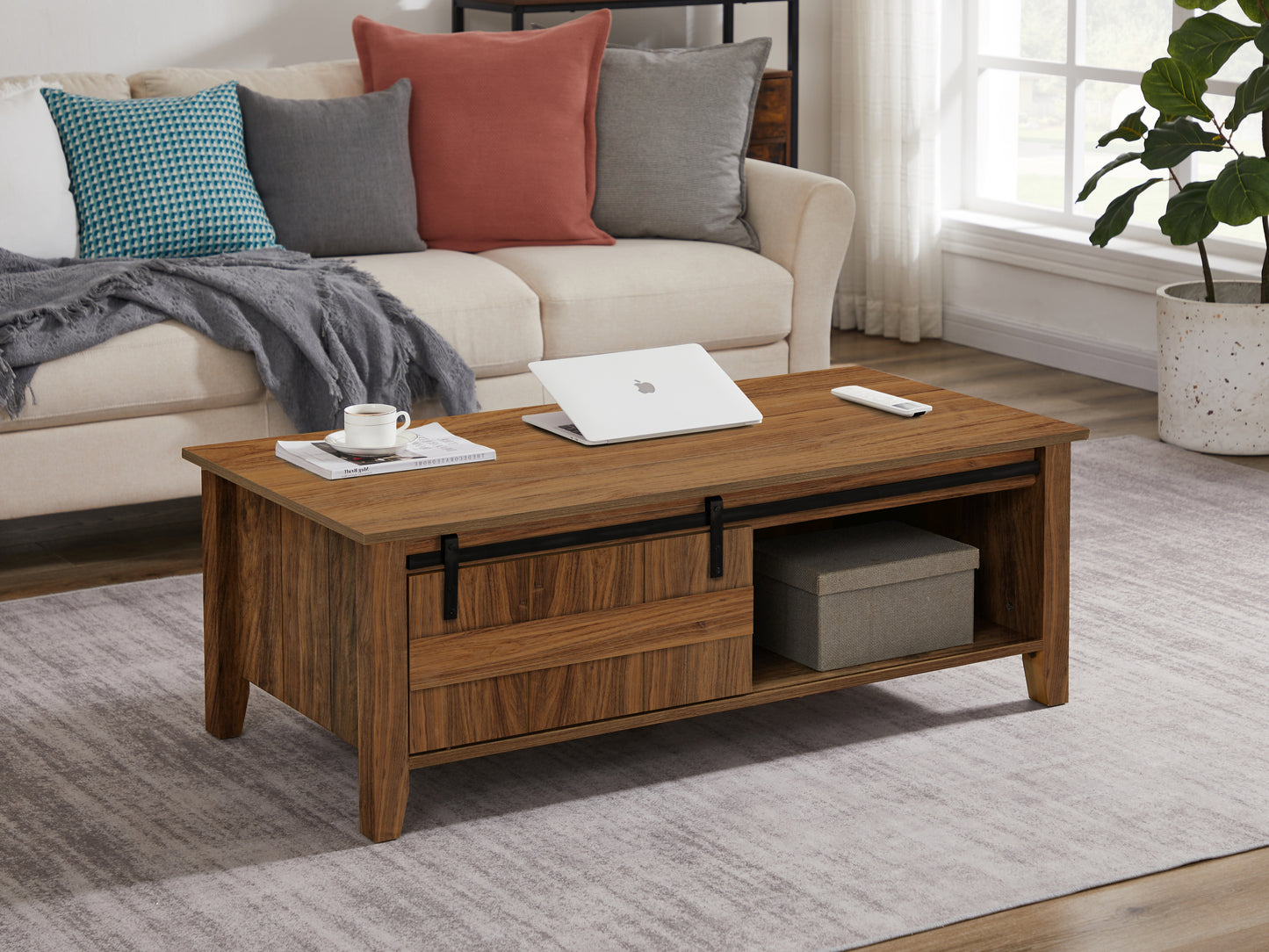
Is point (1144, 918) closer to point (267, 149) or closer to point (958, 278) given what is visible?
point (267, 149)

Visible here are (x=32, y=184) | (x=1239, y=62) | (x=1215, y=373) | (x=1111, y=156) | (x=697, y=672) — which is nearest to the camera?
(x=697, y=672)

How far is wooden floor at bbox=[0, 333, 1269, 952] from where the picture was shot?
74.1 inches

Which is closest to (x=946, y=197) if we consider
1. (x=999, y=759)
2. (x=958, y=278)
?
(x=958, y=278)

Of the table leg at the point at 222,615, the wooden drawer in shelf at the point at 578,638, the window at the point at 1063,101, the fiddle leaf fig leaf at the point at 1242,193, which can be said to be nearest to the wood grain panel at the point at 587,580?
the wooden drawer in shelf at the point at 578,638

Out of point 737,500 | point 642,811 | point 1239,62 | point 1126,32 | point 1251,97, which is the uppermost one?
point 1126,32

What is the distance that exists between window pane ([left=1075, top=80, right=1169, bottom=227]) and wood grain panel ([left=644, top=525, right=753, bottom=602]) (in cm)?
290

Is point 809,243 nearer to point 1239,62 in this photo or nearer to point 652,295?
point 652,295

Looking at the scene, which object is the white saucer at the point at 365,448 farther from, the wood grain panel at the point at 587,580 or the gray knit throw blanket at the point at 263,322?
the gray knit throw blanket at the point at 263,322

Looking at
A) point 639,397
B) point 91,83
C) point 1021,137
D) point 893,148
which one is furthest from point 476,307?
point 1021,137

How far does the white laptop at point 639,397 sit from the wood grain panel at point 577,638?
295mm

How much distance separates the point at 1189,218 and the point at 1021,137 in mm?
1582

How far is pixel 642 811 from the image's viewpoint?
2.21 metres

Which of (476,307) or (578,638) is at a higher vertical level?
(476,307)

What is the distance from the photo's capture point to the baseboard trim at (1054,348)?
15.6ft
